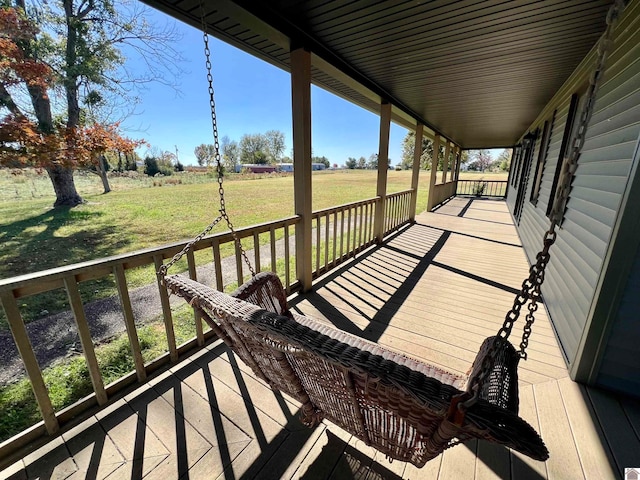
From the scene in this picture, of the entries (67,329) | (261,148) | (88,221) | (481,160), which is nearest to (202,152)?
(261,148)

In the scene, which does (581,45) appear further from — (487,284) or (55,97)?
(55,97)

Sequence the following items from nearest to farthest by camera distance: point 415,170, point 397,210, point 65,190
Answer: point 397,210 → point 415,170 → point 65,190

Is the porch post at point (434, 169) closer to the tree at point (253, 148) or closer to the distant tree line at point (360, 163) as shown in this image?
the distant tree line at point (360, 163)

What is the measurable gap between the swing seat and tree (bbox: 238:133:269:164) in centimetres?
5042

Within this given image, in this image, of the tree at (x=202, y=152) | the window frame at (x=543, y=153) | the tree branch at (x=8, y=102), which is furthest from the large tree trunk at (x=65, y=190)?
the tree at (x=202, y=152)

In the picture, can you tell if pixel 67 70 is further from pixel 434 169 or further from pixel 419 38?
pixel 434 169

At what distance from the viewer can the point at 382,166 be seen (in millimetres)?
4672

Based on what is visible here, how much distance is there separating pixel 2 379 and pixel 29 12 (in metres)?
7.37

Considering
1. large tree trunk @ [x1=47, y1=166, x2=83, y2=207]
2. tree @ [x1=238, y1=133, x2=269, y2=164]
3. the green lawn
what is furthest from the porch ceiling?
tree @ [x1=238, y1=133, x2=269, y2=164]

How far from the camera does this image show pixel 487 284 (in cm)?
329

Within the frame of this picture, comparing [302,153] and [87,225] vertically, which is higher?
[302,153]

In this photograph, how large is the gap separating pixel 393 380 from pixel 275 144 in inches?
2074

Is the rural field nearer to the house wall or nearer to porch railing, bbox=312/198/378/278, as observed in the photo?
porch railing, bbox=312/198/378/278

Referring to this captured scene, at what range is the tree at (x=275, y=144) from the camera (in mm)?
49000
